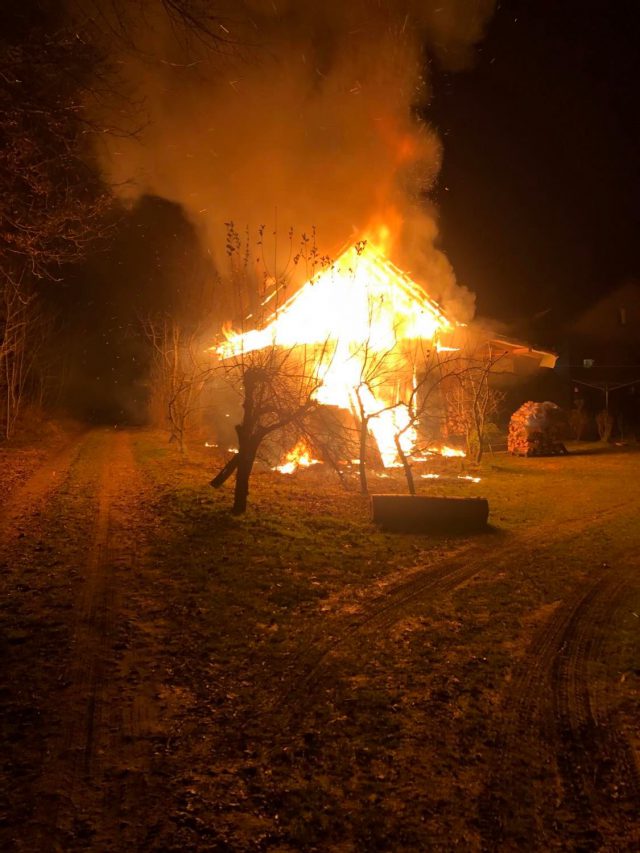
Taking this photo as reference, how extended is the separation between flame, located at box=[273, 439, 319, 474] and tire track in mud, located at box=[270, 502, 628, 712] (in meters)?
6.61

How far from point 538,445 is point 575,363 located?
17752 mm

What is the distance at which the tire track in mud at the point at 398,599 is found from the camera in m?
4.35

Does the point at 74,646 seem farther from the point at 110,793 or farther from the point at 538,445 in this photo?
the point at 538,445

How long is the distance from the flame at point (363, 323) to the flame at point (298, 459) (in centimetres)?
30

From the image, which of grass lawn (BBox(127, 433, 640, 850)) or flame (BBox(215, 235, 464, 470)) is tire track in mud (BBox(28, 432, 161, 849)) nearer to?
grass lawn (BBox(127, 433, 640, 850))

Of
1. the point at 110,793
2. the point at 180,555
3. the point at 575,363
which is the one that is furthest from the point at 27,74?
the point at 575,363

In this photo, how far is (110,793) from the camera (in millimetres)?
3053

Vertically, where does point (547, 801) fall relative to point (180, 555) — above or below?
below

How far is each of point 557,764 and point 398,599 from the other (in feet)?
8.94

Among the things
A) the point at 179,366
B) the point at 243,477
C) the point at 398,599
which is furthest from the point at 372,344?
the point at 398,599

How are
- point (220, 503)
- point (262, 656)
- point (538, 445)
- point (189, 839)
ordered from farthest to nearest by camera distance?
point (538, 445) < point (220, 503) < point (262, 656) < point (189, 839)

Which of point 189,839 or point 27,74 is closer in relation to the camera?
point 189,839

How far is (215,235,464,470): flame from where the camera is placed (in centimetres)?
1287

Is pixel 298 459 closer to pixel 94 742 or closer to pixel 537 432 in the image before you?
pixel 537 432
